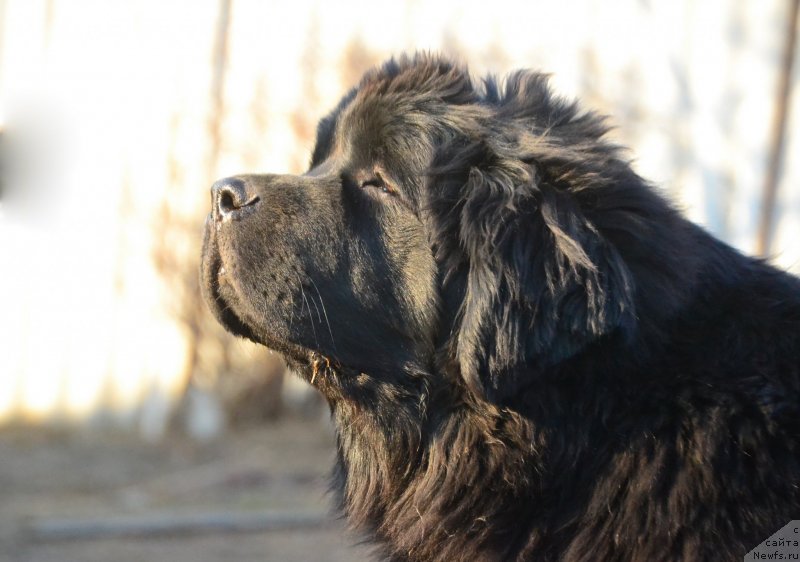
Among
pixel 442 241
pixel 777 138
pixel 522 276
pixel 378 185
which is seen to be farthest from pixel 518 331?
pixel 777 138

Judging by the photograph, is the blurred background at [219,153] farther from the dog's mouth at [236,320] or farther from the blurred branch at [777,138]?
the dog's mouth at [236,320]

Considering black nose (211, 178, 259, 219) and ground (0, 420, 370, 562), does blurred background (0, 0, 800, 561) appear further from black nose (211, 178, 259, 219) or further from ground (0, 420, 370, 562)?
black nose (211, 178, 259, 219)

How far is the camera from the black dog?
8.00 ft

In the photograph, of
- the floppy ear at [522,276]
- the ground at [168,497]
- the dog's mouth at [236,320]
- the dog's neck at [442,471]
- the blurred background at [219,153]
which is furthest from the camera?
the blurred background at [219,153]

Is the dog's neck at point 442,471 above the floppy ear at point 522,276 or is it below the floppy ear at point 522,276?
below

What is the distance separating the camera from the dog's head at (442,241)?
2471mm

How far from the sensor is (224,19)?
6871 mm

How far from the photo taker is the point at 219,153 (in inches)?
271

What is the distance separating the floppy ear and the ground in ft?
6.51

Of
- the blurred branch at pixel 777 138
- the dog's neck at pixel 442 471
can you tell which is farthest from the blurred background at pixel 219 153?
the dog's neck at pixel 442 471

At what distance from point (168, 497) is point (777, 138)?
5200 mm

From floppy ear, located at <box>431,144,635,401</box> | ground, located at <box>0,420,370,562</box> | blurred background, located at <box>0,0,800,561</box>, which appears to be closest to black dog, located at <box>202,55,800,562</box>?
floppy ear, located at <box>431,144,635,401</box>

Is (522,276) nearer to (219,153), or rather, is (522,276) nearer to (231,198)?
(231,198)

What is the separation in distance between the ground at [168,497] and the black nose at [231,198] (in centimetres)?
186
